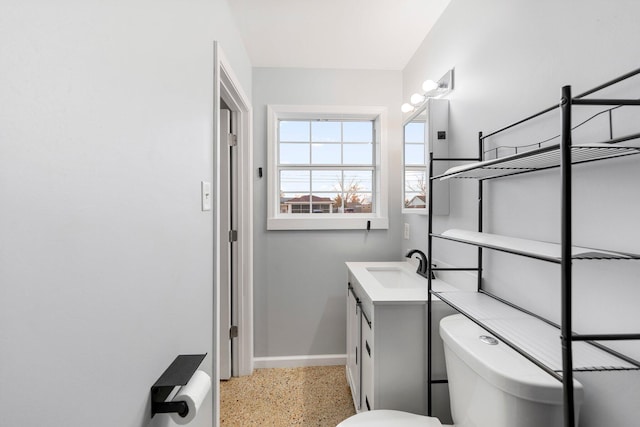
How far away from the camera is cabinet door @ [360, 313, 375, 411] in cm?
139

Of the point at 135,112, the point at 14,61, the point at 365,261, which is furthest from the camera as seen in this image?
the point at 365,261

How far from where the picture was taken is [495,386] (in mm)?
825

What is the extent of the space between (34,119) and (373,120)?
91.9 inches

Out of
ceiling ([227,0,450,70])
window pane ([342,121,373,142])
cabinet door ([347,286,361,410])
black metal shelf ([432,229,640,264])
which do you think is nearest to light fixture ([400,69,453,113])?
ceiling ([227,0,450,70])

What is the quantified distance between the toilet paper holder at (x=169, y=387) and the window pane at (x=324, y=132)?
6.48 feet

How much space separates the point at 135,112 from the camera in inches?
30.8

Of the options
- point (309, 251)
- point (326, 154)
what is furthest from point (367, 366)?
point (326, 154)

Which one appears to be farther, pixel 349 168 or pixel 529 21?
pixel 349 168

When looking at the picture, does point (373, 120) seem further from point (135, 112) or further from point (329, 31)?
point (135, 112)

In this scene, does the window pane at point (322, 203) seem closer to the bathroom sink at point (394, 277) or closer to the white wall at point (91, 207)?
the bathroom sink at point (394, 277)

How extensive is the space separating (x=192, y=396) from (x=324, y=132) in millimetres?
2122

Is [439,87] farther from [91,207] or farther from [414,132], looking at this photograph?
[91,207]

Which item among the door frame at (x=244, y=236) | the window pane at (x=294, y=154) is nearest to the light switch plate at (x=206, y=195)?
the door frame at (x=244, y=236)

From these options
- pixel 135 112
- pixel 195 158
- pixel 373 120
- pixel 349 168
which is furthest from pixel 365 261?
pixel 135 112
